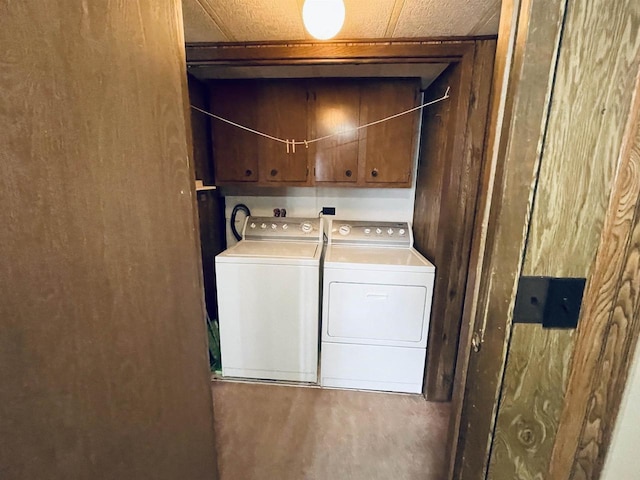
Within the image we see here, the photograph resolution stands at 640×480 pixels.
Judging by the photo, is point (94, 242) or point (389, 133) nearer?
point (94, 242)

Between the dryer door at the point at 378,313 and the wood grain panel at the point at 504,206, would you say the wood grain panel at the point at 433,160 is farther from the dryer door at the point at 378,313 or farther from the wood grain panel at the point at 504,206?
the wood grain panel at the point at 504,206

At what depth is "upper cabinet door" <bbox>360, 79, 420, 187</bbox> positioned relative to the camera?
2.09 meters

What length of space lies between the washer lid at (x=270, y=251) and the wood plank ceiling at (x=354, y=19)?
131cm

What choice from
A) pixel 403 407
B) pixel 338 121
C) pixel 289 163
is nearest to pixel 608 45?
pixel 338 121

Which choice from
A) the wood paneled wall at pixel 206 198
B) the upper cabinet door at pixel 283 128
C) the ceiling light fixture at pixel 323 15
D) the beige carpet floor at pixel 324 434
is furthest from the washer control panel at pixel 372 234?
the ceiling light fixture at pixel 323 15

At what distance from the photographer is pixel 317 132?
219cm

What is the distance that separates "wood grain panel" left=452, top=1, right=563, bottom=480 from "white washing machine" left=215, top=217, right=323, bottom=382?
A: 4.22ft

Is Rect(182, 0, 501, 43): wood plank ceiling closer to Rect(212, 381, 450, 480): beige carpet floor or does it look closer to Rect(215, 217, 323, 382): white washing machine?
Rect(215, 217, 323, 382): white washing machine

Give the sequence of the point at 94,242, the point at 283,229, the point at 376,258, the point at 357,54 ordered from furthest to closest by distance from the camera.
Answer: the point at 283,229 → the point at 376,258 → the point at 357,54 → the point at 94,242

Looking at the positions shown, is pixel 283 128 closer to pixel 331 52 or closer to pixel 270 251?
pixel 331 52

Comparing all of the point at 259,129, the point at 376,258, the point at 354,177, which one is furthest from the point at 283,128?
the point at 376,258

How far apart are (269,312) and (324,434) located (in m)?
0.82

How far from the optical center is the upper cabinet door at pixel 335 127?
83.3 inches

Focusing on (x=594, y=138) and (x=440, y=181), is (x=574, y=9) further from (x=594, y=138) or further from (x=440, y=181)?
(x=440, y=181)
